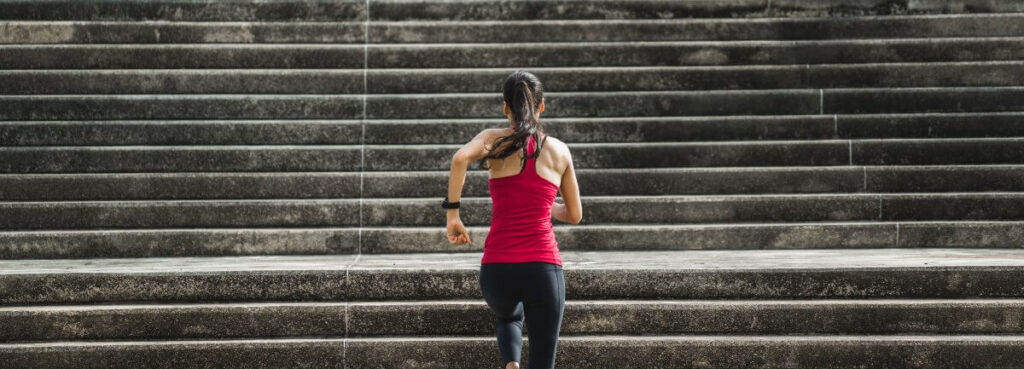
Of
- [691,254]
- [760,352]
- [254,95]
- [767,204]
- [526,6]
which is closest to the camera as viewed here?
[760,352]

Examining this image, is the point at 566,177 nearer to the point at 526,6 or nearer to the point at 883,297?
the point at 883,297

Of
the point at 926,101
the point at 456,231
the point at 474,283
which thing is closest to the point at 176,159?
the point at 474,283

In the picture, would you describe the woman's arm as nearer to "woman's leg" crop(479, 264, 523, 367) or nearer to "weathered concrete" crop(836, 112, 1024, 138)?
"woman's leg" crop(479, 264, 523, 367)

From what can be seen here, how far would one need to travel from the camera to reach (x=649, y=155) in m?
6.59

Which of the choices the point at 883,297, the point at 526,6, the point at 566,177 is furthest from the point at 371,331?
the point at 526,6

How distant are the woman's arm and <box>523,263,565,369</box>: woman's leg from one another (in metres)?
Result: 0.32

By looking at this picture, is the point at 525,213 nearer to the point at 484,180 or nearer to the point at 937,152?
the point at 484,180

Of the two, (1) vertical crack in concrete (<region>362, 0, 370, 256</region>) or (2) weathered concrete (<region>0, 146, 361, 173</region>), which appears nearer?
(1) vertical crack in concrete (<region>362, 0, 370, 256</region>)

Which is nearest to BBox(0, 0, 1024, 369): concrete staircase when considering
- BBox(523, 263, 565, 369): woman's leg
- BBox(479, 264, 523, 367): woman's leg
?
BBox(479, 264, 523, 367): woman's leg

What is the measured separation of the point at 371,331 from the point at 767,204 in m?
2.97

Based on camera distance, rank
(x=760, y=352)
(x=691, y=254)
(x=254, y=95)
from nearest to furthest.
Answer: (x=760, y=352) → (x=691, y=254) → (x=254, y=95)

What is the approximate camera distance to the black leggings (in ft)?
10.5

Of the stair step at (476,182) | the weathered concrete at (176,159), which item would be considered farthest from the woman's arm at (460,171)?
the weathered concrete at (176,159)

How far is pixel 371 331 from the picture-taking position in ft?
15.4
